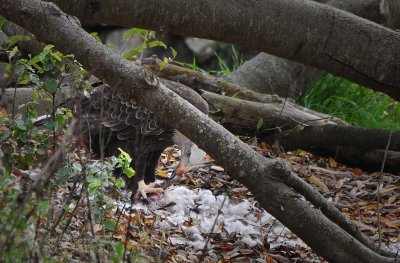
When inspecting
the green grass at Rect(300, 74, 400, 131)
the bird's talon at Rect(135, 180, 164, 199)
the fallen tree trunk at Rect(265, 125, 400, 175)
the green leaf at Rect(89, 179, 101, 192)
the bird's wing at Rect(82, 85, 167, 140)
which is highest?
the green leaf at Rect(89, 179, 101, 192)

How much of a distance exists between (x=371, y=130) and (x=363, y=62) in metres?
1.34

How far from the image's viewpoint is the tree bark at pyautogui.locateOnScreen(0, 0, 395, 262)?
3.76m

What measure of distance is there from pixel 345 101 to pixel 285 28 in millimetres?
3648

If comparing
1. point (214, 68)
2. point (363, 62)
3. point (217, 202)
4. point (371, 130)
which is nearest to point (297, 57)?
point (363, 62)

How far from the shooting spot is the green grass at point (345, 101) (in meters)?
8.20

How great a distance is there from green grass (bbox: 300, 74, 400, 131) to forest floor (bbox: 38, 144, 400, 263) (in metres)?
1.58

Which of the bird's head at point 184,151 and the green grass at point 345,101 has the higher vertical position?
the bird's head at point 184,151

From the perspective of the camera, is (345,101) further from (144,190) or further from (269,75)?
(144,190)

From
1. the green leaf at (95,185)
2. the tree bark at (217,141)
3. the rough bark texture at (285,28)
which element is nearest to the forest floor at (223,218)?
the green leaf at (95,185)

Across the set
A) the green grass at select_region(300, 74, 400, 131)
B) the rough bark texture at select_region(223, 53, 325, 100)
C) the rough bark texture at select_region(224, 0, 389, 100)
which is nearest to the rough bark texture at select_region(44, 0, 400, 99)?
the rough bark texture at select_region(224, 0, 389, 100)

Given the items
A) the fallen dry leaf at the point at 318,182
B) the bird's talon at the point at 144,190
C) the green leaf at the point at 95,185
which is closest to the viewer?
the green leaf at the point at 95,185

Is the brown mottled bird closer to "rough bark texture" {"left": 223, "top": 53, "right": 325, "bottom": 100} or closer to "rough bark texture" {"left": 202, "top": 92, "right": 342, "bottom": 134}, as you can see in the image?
"rough bark texture" {"left": 202, "top": 92, "right": 342, "bottom": 134}

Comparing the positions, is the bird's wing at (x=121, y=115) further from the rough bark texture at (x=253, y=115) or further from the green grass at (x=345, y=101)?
the green grass at (x=345, y=101)

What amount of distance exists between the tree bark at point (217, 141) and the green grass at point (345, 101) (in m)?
4.36
